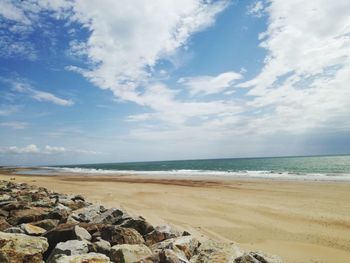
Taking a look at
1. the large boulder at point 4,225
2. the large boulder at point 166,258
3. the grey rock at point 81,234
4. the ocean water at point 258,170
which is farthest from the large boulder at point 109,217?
the ocean water at point 258,170

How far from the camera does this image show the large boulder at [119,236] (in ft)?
18.6

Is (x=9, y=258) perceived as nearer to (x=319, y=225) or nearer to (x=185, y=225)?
(x=185, y=225)

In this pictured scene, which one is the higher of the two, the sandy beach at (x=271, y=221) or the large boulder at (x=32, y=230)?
the large boulder at (x=32, y=230)

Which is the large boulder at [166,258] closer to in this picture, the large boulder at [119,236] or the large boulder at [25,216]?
the large boulder at [119,236]

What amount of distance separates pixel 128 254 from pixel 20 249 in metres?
1.74

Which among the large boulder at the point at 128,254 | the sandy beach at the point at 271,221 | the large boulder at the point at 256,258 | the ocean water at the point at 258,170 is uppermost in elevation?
the large boulder at the point at 128,254

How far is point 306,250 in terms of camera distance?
6496 mm

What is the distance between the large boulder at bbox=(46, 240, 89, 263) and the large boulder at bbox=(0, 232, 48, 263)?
26 centimetres

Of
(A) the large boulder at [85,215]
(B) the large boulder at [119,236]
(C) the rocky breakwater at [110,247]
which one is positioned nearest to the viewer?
(C) the rocky breakwater at [110,247]

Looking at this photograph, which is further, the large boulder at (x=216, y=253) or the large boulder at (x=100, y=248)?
the large boulder at (x=100, y=248)

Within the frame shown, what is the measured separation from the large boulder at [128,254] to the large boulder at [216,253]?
84 centimetres

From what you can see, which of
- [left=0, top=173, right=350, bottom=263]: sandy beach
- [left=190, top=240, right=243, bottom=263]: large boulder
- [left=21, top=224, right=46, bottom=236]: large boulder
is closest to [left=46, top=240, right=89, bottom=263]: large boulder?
[left=21, top=224, right=46, bottom=236]: large boulder

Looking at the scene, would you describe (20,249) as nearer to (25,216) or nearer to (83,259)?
(83,259)

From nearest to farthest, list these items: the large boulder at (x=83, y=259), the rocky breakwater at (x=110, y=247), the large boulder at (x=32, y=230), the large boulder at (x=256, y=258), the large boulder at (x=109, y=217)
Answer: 1. the large boulder at (x=83, y=259)
2. the rocky breakwater at (x=110, y=247)
3. the large boulder at (x=256, y=258)
4. the large boulder at (x=32, y=230)
5. the large boulder at (x=109, y=217)
